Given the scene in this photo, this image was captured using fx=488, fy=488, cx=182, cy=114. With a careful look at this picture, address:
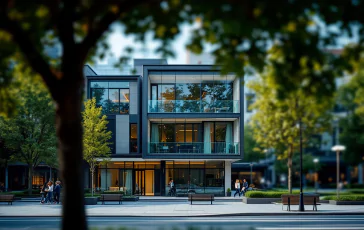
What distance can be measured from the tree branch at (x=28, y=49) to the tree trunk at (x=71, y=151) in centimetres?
23

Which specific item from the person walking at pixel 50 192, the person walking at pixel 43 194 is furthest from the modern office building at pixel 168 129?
the person walking at pixel 50 192

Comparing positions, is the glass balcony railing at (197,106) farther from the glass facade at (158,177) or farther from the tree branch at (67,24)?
the tree branch at (67,24)

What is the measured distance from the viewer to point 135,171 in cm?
4741

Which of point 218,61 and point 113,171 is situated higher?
point 218,61

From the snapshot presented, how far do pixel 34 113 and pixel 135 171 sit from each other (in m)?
11.8

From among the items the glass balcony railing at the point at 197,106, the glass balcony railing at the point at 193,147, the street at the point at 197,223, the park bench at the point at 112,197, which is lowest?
the park bench at the point at 112,197

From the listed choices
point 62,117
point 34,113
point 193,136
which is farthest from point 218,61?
point 193,136

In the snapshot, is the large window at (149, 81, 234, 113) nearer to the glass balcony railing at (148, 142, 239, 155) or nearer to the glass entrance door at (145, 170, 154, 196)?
the glass balcony railing at (148, 142, 239, 155)

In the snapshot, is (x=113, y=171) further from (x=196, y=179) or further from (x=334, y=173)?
(x=334, y=173)

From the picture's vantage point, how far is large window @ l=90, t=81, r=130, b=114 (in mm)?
46000

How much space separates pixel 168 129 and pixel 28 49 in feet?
120

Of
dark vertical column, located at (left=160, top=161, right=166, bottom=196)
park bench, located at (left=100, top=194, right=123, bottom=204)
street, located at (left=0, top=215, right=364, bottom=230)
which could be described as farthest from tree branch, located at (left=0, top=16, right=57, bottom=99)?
dark vertical column, located at (left=160, top=161, right=166, bottom=196)

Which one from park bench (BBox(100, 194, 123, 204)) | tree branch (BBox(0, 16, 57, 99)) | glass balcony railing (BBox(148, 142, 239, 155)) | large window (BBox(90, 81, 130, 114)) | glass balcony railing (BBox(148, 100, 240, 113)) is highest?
large window (BBox(90, 81, 130, 114))

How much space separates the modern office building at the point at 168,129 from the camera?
43.3m
